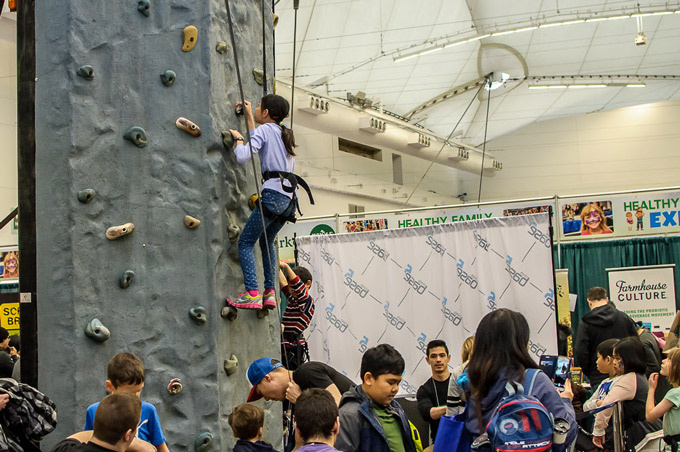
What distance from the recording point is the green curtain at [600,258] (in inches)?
346

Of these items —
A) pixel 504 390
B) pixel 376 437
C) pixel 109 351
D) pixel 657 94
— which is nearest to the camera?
pixel 504 390

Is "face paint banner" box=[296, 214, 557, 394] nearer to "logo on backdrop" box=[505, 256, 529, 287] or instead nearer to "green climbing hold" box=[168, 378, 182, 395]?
"logo on backdrop" box=[505, 256, 529, 287]

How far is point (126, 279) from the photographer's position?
3.51m

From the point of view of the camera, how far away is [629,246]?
29.3ft

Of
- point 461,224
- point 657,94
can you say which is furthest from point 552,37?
point 461,224

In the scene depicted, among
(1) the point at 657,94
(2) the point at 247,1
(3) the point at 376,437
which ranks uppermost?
(1) the point at 657,94

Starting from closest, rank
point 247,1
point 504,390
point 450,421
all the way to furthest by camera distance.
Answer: point 504,390 → point 450,421 → point 247,1

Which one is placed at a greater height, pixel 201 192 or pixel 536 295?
pixel 201 192

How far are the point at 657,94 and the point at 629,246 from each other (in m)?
10.2

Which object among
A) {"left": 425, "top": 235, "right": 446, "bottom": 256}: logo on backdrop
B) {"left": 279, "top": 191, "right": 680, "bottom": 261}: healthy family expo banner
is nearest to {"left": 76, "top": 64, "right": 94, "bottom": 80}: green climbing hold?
{"left": 425, "top": 235, "right": 446, "bottom": 256}: logo on backdrop

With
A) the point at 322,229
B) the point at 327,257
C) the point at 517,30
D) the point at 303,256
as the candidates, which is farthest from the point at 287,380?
the point at 517,30

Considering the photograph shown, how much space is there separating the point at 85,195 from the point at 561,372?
2220mm

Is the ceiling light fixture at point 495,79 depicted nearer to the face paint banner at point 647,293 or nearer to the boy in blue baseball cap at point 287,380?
the face paint banner at point 647,293

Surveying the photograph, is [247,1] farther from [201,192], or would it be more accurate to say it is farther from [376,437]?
[376,437]
